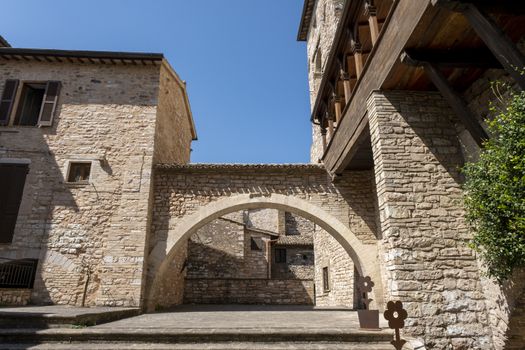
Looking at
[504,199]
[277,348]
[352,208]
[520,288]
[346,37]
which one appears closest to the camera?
[504,199]

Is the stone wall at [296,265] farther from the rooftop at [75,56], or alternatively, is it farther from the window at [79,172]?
the rooftop at [75,56]

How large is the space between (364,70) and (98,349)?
612 cm

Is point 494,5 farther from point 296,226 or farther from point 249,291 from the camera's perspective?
point 296,226

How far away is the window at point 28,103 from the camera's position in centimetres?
979

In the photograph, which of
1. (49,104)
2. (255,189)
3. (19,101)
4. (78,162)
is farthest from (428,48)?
(19,101)

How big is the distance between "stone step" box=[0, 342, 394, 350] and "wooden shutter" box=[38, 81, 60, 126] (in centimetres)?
Result: 688

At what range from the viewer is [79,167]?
373 inches

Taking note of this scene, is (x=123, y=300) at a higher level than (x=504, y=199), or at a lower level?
lower

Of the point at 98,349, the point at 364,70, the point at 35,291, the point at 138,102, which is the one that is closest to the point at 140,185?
the point at 138,102

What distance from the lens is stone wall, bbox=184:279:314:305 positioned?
1467cm

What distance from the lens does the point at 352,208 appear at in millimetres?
9094

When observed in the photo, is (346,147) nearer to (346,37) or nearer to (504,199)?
(346,37)

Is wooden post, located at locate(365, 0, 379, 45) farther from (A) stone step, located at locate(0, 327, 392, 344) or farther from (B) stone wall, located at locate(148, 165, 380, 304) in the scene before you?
(A) stone step, located at locate(0, 327, 392, 344)

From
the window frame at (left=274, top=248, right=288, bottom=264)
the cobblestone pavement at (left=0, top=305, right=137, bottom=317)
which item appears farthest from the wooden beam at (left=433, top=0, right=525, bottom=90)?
the window frame at (left=274, top=248, right=288, bottom=264)
